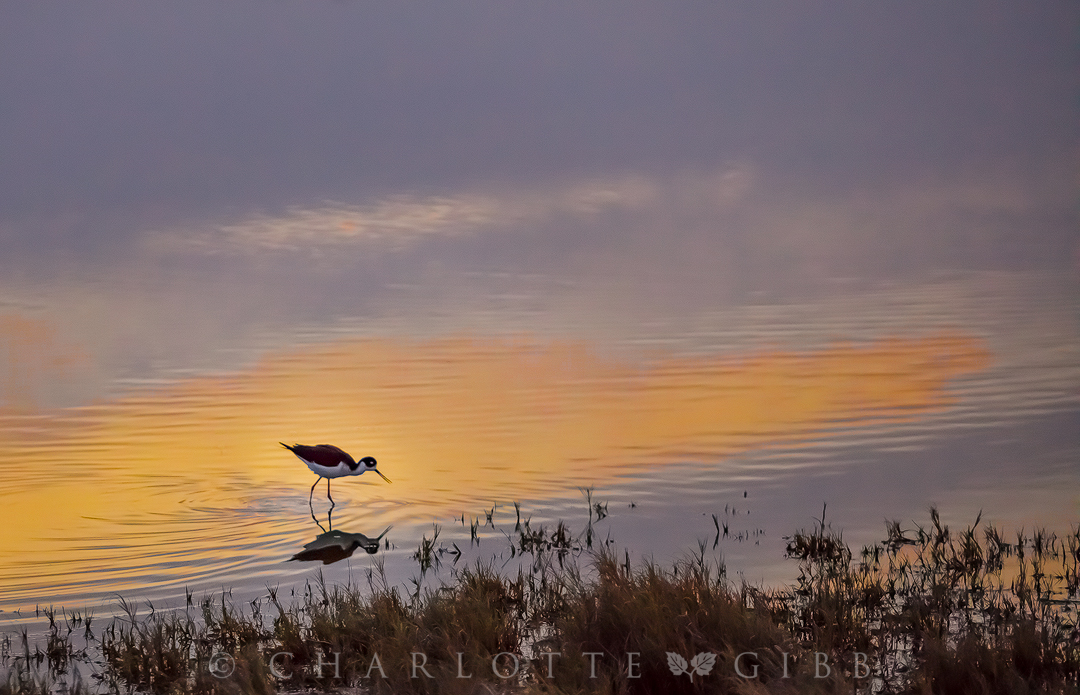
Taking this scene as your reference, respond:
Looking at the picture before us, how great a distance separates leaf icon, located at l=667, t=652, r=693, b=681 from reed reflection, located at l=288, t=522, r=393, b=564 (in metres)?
3.78

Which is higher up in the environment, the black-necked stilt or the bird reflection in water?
the black-necked stilt

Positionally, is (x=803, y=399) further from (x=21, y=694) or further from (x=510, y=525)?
(x=21, y=694)

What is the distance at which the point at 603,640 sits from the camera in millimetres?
5223

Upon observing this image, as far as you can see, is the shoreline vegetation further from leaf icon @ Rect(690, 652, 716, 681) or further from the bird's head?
the bird's head

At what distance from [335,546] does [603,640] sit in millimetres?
3723

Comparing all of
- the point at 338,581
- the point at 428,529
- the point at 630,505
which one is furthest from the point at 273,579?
the point at 630,505

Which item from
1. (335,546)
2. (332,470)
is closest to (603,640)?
(335,546)

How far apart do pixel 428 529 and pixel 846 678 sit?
15.1 feet

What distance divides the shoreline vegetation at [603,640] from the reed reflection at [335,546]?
3.58ft

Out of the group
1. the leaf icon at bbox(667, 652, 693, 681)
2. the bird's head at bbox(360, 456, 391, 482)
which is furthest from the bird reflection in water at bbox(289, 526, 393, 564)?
the leaf icon at bbox(667, 652, 693, 681)

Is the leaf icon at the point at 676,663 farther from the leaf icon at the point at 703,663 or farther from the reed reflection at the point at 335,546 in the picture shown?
the reed reflection at the point at 335,546

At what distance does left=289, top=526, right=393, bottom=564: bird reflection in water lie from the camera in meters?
8.02

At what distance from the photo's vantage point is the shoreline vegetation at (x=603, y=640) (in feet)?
15.9

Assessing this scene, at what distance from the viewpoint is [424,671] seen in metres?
5.01
